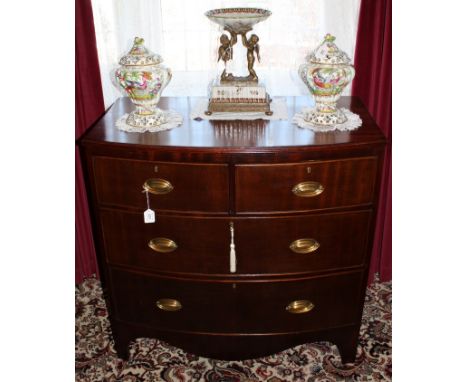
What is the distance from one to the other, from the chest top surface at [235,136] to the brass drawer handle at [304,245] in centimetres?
40

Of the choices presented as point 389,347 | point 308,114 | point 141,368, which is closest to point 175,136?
point 308,114

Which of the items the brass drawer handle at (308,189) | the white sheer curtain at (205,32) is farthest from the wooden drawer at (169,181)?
the white sheer curtain at (205,32)

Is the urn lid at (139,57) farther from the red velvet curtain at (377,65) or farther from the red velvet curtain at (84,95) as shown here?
the red velvet curtain at (377,65)

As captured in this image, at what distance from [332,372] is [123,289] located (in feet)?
3.39

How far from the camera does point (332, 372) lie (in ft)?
7.06

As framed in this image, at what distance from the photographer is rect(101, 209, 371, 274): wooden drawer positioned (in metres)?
1.77

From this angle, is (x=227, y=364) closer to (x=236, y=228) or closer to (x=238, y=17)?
(x=236, y=228)

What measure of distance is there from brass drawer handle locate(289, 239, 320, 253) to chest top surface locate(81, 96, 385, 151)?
1.32 ft

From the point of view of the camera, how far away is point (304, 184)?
169 centimetres

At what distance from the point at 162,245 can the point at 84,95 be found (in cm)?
96

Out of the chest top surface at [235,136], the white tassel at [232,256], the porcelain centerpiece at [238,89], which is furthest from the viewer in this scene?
the porcelain centerpiece at [238,89]

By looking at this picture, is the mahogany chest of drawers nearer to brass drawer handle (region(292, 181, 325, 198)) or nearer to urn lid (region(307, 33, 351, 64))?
brass drawer handle (region(292, 181, 325, 198))

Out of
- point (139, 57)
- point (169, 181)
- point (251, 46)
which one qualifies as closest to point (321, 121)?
point (251, 46)

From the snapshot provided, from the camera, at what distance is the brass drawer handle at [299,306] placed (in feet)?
6.37
